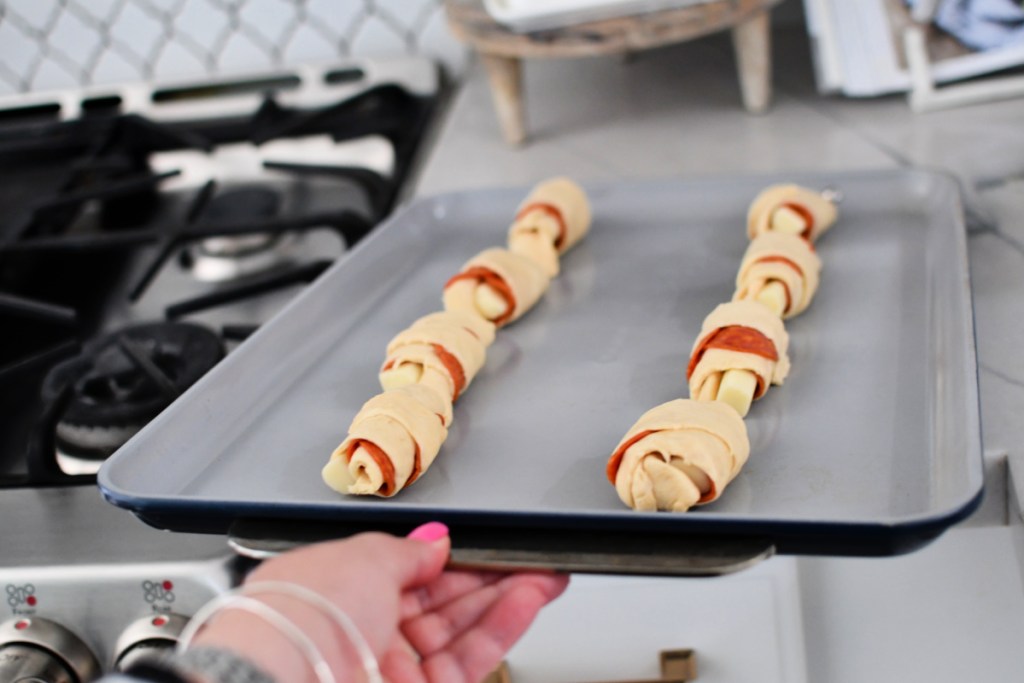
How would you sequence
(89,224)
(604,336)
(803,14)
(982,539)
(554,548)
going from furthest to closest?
(803,14) < (89,224) < (604,336) < (982,539) < (554,548)

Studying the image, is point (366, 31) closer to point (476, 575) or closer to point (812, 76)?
point (812, 76)

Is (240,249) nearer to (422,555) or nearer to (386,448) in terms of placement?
(386,448)

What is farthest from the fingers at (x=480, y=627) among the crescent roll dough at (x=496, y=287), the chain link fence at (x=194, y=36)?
the chain link fence at (x=194, y=36)

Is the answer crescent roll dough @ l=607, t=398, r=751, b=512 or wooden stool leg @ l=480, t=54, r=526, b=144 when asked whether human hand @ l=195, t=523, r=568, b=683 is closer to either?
crescent roll dough @ l=607, t=398, r=751, b=512

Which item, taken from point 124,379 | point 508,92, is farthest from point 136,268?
point 508,92

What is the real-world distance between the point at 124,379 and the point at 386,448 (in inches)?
13.3

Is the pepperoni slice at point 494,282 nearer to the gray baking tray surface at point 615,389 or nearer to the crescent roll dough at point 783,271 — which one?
the gray baking tray surface at point 615,389

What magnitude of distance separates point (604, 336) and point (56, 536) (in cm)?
46

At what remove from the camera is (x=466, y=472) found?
740 millimetres

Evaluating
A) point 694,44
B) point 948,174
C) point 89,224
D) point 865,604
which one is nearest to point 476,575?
point 865,604

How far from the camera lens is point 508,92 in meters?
1.21

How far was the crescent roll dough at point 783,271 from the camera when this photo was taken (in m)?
0.86

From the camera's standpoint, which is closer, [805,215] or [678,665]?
[678,665]


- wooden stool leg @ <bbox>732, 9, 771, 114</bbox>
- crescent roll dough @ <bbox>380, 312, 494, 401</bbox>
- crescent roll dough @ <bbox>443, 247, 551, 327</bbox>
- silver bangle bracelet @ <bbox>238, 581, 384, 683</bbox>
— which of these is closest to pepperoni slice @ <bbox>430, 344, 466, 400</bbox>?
crescent roll dough @ <bbox>380, 312, 494, 401</bbox>
